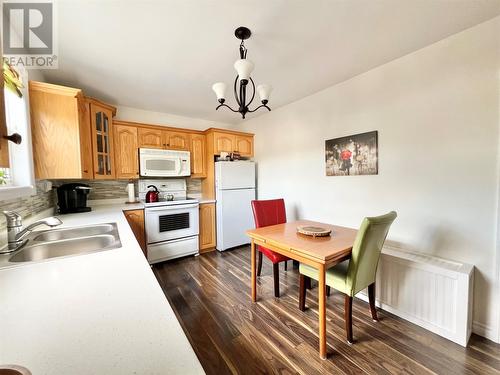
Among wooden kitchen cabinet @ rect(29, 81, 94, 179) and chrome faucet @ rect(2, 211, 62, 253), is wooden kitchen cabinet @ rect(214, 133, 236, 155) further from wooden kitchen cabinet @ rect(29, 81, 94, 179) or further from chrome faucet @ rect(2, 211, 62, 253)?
chrome faucet @ rect(2, 211, 62, 253)

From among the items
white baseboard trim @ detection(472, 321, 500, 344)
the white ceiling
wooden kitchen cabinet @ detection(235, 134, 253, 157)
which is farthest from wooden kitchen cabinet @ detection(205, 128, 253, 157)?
white baseboard trim @ detection(472, 321, 500, 344)

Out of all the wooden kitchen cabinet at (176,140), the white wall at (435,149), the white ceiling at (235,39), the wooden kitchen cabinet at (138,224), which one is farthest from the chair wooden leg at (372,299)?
the wooden kitchen cabinet at (176,140)

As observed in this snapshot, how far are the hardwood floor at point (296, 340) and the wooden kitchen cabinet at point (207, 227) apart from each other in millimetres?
1040

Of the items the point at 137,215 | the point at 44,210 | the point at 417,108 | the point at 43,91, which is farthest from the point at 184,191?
the point at 417,108

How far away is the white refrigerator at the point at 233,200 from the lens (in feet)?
10.6

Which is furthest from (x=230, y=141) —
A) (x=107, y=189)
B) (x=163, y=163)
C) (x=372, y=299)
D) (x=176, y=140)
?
(x=372, y=299)

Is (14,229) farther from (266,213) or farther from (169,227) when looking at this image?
(266,213)

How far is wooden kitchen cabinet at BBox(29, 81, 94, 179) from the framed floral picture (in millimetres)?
2724

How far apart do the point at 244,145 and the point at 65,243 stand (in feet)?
9.28

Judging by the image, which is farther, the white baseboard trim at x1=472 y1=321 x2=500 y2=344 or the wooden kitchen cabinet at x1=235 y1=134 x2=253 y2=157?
the wooden kitchen cabinet at x1=235 y1=134 x2=253 y2=157

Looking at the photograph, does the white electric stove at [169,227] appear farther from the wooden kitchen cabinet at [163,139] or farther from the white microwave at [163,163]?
the wooden kitchen cabinet at [163,139]

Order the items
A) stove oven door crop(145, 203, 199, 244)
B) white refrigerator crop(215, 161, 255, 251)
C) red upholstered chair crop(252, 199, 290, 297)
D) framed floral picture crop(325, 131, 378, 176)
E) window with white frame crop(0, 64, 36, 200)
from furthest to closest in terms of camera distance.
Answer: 1. white refrigerator crop(215, 161, 255, 251)
2. stove oven door crop(145, 203, 199, 244)
3. red upholstered chair crop(252, 199, 290, 297)
4. framed floral picture crop(325, 131, 378, 176)
5. window with white frame crop(0, 64, 36, 200)

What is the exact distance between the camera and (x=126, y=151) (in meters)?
2.87

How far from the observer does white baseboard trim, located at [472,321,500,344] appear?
4.79ft
